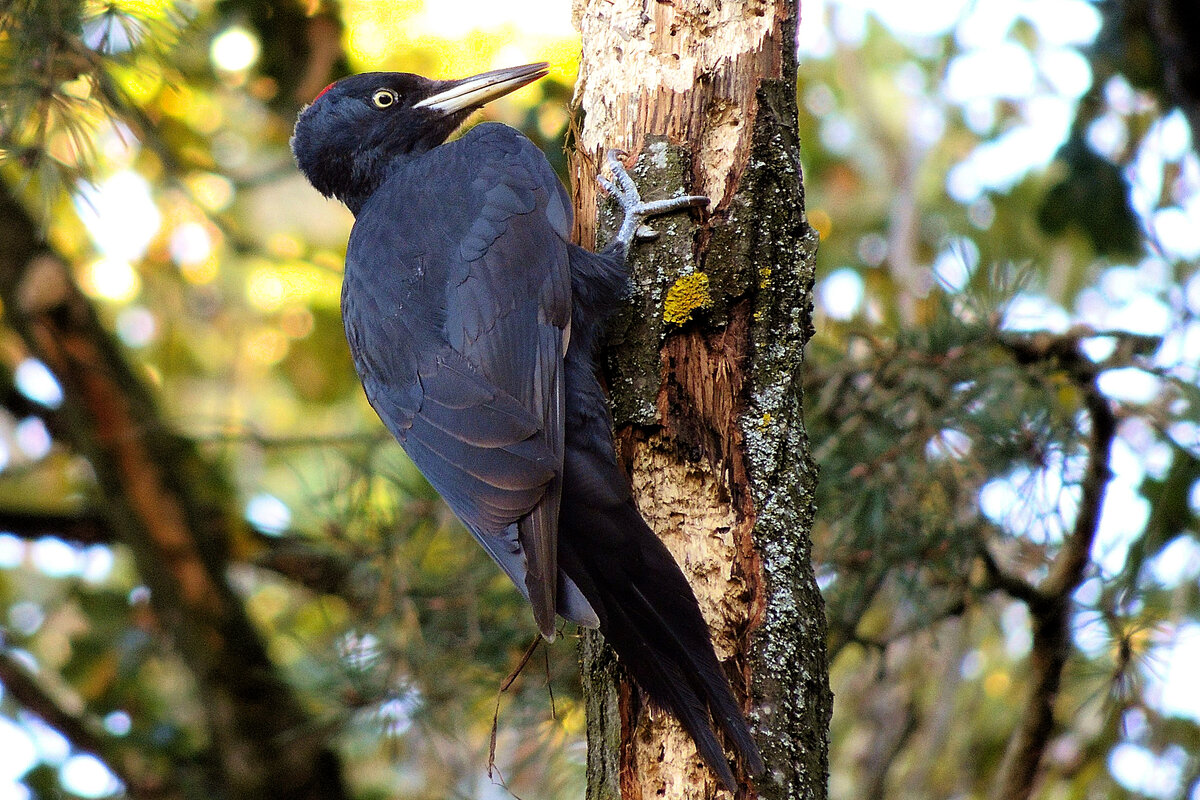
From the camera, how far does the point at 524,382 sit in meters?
2.25

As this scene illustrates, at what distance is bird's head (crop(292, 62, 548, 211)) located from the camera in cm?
314

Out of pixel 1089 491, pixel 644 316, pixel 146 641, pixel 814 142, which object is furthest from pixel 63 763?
pixel 814 142

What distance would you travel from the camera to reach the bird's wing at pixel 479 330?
206cm

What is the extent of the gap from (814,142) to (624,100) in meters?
3.82

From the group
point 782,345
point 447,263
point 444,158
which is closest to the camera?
point 782,345

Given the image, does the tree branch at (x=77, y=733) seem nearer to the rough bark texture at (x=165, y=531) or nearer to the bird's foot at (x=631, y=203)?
the rough bark texture at (x=165, y=531)

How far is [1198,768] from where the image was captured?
3312 mm

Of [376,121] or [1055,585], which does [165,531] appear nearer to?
[376,121]

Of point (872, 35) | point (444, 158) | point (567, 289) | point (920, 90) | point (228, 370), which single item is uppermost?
point (872, 35)

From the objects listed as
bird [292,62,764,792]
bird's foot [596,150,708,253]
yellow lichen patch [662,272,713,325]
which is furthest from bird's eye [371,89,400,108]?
yellow lichen patch [662,272,713,325]

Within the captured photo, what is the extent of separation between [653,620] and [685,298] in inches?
23.8

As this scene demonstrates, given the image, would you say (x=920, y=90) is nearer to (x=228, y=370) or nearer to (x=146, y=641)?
(x=228, y=370)

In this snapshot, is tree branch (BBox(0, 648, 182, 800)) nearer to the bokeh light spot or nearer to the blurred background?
the blurred background

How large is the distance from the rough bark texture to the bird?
1.82 meters
